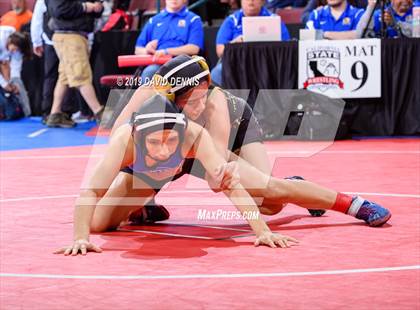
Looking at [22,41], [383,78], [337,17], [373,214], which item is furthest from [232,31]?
[373,214]

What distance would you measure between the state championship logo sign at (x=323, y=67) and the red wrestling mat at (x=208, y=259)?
3.02m

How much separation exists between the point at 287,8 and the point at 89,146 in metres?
4.26

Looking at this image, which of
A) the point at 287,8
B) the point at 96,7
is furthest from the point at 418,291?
the point at 287,8

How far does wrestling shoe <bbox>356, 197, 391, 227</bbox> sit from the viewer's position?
5.93 m

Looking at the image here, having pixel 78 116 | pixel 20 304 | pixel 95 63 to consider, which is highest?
pixel 20 304

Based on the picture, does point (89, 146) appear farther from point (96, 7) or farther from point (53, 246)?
point (53, 246)

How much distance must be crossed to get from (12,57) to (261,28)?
190 inches

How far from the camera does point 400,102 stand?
36.4ft

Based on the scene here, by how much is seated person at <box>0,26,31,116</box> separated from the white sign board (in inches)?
200

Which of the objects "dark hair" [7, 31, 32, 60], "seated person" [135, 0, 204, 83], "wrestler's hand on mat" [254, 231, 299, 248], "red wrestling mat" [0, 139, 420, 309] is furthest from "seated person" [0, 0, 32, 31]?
"wrestler's hand on mat" [254, 231, 299, 248]

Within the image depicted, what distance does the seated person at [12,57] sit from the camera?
14.1 metres

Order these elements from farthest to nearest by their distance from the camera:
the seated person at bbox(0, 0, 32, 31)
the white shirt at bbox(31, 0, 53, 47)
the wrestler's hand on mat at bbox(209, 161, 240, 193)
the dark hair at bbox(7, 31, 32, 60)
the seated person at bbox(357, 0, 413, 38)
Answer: the seated person at bbox(0, 0, 32, 31)
the dark hair at bbox(7, 31, 32, 60)
the white shirt at bbox(31, 0, 53, 47)
the seated person at bbox(357, 0, 413, 38)
the wrestler's hand on mat at bbox(209, 161, 240, 193)

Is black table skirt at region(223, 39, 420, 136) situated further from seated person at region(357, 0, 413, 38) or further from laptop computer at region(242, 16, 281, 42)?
seated person at region(357, 0, 413, 38)

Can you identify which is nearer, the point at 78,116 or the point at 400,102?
the point at 400,102
